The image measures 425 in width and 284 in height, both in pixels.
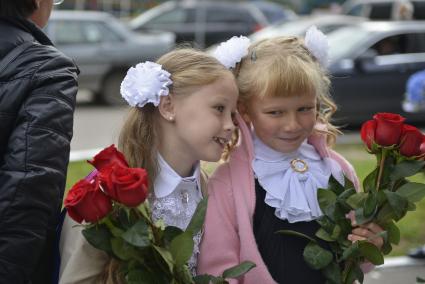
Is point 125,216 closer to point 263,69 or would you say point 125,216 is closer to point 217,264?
point 217,264

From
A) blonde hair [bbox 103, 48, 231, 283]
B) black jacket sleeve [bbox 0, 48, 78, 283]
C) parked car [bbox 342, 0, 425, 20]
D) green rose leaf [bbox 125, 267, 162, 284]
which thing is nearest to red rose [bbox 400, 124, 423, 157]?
blonde hair [bbox 103, 48, 231, 283]

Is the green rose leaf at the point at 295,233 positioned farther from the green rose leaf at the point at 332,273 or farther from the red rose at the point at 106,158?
the red rose at the point at 106,158

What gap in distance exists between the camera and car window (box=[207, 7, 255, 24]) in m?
18.3

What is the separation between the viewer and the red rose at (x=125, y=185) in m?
1.82

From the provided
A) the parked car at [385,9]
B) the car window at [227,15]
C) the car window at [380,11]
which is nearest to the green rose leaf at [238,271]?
the parked car at [385,9]

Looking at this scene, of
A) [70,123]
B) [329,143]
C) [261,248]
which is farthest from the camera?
[329,143]

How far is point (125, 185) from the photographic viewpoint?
1823mm

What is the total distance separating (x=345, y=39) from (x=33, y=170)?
9.59 metres

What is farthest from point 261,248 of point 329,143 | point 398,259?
point 398,259

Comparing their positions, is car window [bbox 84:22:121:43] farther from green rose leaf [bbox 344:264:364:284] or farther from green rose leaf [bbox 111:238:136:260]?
green rose leaf [bbox 111:238:136:260]

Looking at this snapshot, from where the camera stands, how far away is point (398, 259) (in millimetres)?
5211

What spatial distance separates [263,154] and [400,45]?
9172mm

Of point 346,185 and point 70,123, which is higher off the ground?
point 70,123

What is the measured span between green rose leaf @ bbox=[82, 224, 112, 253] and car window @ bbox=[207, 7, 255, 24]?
16659mm
